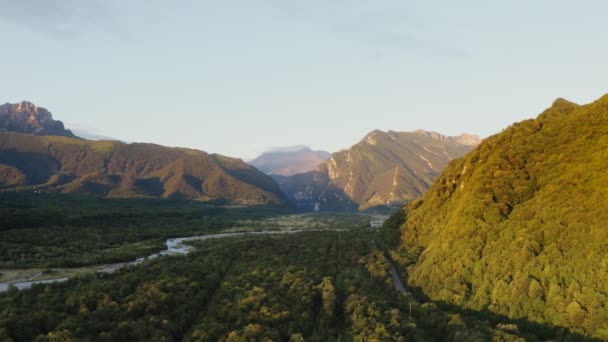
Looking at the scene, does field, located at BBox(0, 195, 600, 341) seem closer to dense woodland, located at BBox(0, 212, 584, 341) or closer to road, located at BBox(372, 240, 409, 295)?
dense woodland, located at BBox(0, 212, 584, 341)

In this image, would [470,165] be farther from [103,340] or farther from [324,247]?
[103,340]

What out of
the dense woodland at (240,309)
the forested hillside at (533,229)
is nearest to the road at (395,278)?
the dense woodland at (240,309)

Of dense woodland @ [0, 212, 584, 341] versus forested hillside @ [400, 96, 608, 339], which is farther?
forested hillside @ [400, 96, 608, 339]

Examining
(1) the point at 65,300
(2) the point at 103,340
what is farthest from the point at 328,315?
(1) the point at 65,300

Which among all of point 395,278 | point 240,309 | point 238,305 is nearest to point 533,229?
point 395,278

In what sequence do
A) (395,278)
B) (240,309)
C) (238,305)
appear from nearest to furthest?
1. (240,309)
2. (238,305)
3. (395,278)

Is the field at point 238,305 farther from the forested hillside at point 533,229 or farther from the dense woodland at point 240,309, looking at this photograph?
the forested hillside at point 533,229

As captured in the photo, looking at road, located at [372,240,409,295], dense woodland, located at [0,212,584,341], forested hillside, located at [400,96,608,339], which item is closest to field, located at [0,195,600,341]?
dense woodland, located at [0,212,584,341]

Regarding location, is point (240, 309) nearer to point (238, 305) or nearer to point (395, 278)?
point (238, 305)
